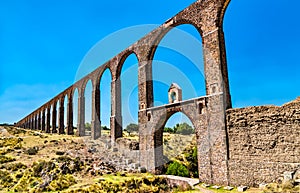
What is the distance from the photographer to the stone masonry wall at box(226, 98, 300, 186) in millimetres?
9305

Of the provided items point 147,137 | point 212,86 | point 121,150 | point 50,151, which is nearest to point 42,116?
point 50,151

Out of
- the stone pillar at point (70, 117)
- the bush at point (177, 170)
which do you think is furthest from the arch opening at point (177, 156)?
the stone pillar at point (70, 117)

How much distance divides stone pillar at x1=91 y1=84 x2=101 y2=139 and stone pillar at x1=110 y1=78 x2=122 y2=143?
13.5ft

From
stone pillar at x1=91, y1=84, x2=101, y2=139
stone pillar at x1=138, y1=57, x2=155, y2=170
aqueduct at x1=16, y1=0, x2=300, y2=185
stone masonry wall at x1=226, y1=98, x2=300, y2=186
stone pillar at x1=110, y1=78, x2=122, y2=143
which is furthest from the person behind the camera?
stone pillar at x1=91, y1=84, x2=101, y2=139

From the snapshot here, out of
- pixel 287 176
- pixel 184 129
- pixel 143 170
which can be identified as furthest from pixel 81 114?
pixel 184 129

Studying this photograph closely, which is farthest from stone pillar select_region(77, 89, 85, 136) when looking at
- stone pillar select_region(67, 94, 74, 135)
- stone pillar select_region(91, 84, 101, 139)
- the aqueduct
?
the aqueduct

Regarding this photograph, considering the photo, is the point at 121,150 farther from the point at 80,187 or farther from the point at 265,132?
the point at 265,132

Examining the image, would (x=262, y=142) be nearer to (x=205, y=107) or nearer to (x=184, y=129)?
(x=205, y=107)

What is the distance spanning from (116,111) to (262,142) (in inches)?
518

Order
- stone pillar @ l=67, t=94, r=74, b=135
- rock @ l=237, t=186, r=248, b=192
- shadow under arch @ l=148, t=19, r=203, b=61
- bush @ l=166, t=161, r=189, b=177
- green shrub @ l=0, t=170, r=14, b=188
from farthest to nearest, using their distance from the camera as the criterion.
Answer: stone pillar @ l=67, t=94, r=74, b=135, bush @ l=166, t=161, r=189, b=177, shadow under arch @ l=148, t=19, r=203, b=61, green shrub @ l=0, t=170, r=14, b=188, rock @ l=237, t=186, r=248, b=192

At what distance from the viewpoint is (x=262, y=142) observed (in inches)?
398

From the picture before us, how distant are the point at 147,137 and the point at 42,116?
40.3 meters

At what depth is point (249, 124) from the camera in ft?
34.7

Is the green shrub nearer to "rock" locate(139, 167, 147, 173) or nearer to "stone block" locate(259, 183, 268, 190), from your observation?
"rock" locate(139, 167, 147, 173)
